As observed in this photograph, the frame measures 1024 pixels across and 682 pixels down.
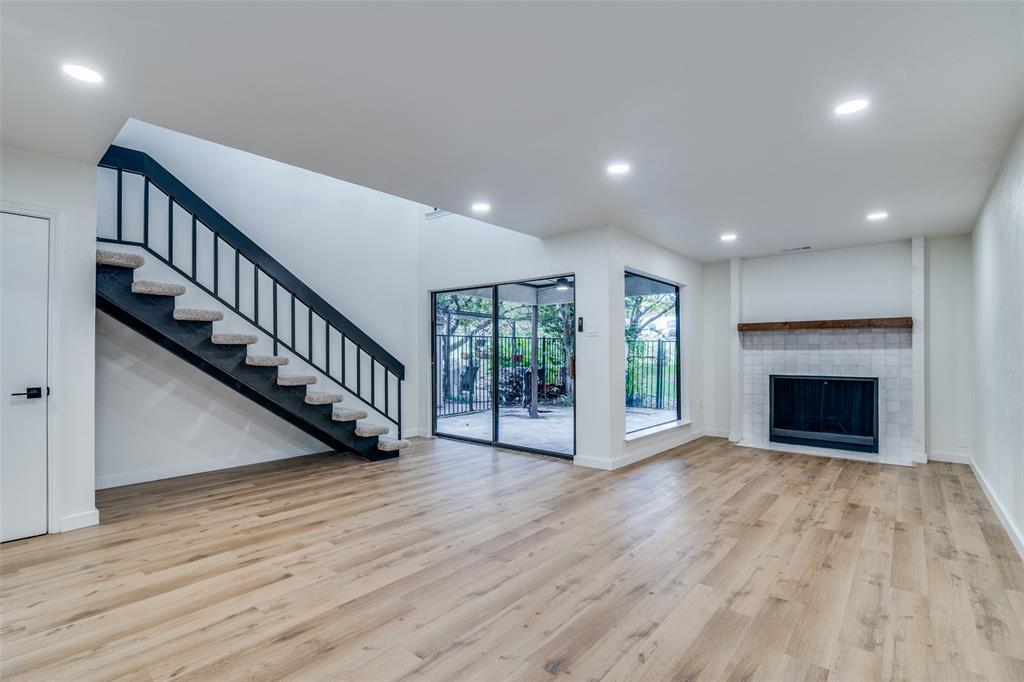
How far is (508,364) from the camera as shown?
6.10 meters

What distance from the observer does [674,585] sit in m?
2.50

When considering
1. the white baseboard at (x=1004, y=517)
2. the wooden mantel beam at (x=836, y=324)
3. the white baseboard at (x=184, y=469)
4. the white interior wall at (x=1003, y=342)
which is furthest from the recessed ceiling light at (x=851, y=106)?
the white baseboard at (x=184, y=469)

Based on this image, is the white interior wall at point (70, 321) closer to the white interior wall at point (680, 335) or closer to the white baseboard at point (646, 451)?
the white baseboard at point (646, 451)

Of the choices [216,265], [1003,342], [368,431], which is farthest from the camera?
[368,431]

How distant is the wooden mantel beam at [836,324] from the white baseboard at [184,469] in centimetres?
572

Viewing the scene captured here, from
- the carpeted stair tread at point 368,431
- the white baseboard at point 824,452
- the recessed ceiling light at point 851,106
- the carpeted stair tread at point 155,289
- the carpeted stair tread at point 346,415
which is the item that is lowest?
the white baseboard at point 824,452

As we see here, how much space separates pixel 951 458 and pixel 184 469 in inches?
312

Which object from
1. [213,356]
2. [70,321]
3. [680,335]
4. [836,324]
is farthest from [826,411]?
[70,321]

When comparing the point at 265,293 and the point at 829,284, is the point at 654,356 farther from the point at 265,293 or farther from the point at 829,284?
the point at 265,293

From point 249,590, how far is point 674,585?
215 centimetres

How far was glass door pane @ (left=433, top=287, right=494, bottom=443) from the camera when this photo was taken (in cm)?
628

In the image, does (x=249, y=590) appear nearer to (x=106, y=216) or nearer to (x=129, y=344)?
(x=129, y=344)

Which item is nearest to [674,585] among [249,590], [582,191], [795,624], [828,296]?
[795,624]

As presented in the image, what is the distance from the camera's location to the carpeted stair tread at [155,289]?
11.7 ft
